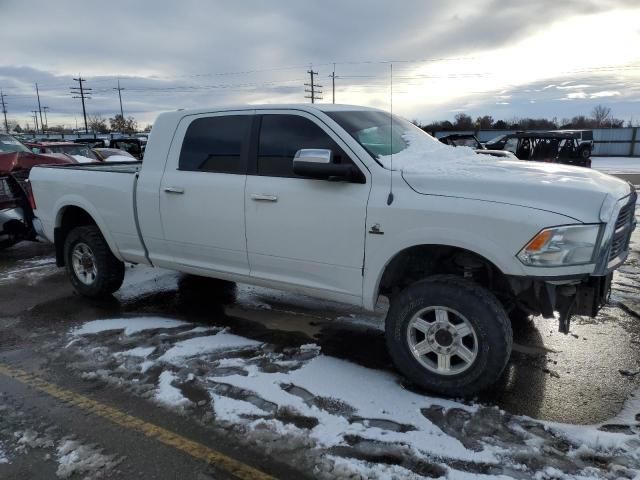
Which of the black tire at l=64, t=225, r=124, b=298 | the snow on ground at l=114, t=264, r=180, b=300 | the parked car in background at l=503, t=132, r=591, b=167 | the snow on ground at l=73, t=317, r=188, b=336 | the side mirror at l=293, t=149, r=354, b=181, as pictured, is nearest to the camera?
the side mirror at l=293, t=149, r=354, b=181

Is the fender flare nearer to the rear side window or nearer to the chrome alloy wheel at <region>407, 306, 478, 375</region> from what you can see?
the rear side window

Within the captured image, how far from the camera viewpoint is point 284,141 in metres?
4.29

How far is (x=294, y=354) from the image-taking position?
4309 millimetres

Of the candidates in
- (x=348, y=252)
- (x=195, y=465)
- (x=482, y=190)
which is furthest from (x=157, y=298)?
(x=482, y=190)

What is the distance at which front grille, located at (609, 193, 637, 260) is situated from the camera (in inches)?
133

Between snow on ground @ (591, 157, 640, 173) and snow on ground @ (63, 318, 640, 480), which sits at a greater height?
snow on ground @ (63, 318, 640, 480)

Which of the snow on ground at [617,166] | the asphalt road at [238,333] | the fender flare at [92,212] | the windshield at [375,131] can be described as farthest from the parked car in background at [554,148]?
the fender flare at [92,212]

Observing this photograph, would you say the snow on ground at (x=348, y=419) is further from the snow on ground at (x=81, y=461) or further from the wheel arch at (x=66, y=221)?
the wheel arch at (x=66, y=221)

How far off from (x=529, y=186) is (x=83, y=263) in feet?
15.8

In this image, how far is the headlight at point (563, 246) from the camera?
122 inches

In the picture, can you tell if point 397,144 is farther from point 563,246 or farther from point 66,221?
point 66,221

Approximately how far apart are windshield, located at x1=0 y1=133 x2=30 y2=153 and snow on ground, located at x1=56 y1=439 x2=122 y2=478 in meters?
8.18

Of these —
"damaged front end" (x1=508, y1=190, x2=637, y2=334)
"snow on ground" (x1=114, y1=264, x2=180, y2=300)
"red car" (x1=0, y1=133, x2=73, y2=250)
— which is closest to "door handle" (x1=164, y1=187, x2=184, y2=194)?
"snow on ground" (x1=114, y1=264, x2=180, y2=300)

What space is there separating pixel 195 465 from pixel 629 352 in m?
3.52
